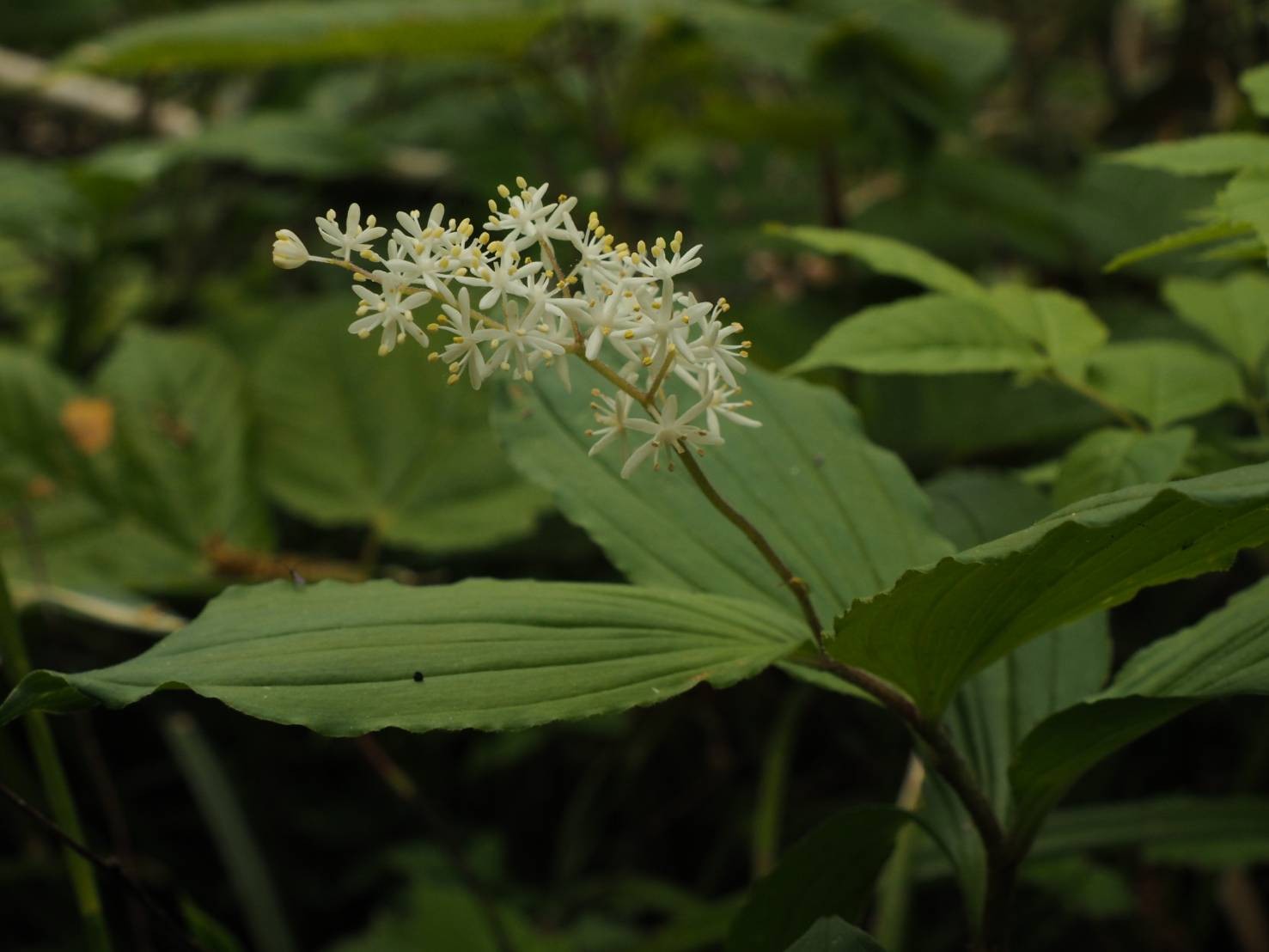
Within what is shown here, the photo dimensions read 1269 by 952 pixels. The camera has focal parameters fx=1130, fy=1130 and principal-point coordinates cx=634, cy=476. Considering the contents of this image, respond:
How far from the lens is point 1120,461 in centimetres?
107

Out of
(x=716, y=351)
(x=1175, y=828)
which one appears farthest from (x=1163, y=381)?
(x=716, y=351)

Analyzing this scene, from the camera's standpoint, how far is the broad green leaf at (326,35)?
2.12 meters

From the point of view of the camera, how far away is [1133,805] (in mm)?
1384

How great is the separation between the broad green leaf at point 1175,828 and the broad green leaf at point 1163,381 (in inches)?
18.9

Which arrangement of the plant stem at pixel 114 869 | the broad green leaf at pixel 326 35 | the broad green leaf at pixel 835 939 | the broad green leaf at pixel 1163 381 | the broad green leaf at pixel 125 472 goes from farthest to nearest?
the broad green leaf at pixel 326 35 → the broad green leaf at pixel 125 472 → the broad green leaf at pixel 1163 381 → the plant stem at pixel 114 869 → the broad green leaf at pixel 835 939

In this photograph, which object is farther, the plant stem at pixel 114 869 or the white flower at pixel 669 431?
the plant stem at pixel 114 869

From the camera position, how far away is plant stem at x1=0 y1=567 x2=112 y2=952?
1065 millimetres

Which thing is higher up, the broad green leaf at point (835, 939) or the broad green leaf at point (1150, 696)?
the broad green leaf at point (1150, 696)

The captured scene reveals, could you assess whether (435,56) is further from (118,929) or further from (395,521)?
(118,929)

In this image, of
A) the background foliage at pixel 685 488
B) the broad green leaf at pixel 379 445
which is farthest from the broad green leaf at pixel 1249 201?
the broad green leaf at pixel 379 445

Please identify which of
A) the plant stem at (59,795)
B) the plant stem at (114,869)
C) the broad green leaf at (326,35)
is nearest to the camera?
the plant stem at (114,869)

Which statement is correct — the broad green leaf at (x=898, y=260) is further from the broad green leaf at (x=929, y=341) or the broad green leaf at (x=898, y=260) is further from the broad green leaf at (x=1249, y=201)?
the broad green leaf at (x=1249, y=201)

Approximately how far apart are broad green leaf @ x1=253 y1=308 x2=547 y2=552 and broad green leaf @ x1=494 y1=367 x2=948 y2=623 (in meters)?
0.73

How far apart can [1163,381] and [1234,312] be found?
0.72 feet
